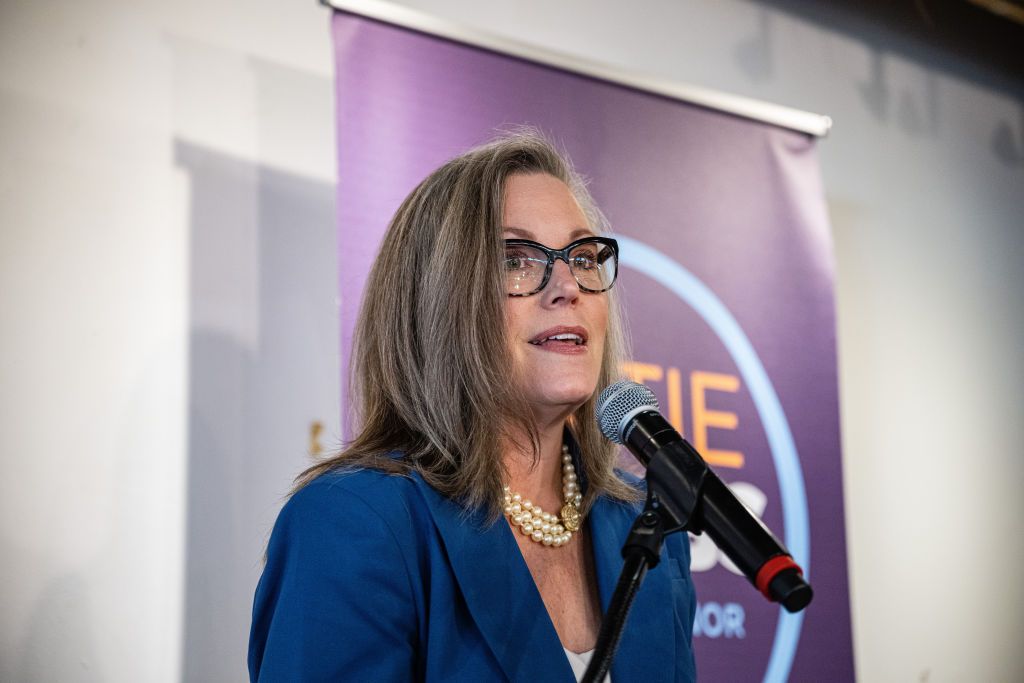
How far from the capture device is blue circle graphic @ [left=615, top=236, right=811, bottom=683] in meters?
2.76

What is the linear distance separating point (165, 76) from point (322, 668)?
180 cm

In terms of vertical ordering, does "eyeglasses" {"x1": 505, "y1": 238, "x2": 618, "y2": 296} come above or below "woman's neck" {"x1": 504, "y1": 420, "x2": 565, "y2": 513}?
above

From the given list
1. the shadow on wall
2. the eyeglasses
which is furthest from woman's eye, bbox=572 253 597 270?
the shadow on wall

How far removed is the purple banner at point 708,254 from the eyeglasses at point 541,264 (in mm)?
757

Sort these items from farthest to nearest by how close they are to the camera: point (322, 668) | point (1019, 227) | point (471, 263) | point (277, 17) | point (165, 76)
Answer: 1. point (1019, 227)
2. point (277, 17)
3. point (165, 76)
4. point (471, 263)
5. point (322, 668)

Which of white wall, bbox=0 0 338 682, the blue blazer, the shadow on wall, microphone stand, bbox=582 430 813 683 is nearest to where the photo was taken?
microphone stand, bbox=582 430 813 683

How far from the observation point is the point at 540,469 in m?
1.68

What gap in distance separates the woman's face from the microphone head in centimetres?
31

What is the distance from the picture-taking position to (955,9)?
4.29 m

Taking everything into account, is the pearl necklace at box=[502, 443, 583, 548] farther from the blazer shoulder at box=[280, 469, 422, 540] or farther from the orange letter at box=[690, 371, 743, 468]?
the orange letter at box=[690, 371, 743, 468]

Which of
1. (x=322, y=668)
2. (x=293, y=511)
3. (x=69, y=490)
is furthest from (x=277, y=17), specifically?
(x=322, y=668)

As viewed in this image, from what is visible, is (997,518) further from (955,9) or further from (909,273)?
(955,9)

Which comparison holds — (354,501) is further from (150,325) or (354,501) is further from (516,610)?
(150,325)

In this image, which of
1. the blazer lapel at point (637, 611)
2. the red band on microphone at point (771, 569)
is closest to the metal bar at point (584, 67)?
the blazer lapel at point (637, 611)
